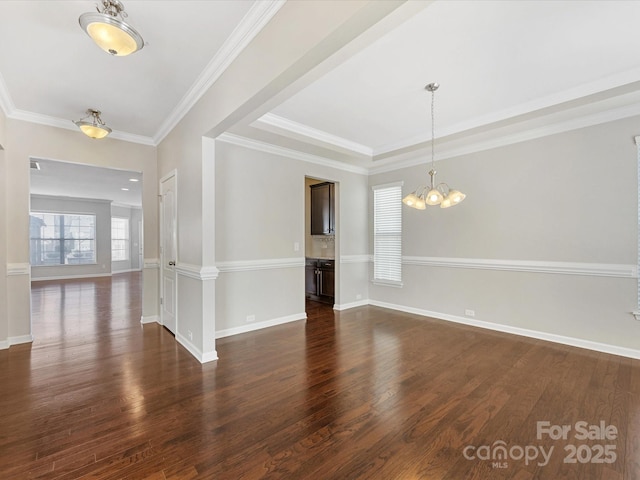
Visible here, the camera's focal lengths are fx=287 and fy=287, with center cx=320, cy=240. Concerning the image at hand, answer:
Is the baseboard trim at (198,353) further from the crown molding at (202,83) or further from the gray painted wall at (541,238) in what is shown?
the gray painted wall at (541,238)

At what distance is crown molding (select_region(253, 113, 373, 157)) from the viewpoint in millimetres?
3684

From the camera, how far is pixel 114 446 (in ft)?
6.19

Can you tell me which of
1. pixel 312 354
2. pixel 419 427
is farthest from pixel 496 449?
pixel 312 354

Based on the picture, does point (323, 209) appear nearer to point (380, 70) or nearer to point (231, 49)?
point (380, 70)

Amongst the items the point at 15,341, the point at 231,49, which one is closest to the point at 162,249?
the point at 15,341

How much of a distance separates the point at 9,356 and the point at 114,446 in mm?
2682

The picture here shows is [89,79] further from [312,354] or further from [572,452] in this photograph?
[572,452]

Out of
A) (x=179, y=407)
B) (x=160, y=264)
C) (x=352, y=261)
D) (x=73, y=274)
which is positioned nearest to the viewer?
(x=179, y=407)

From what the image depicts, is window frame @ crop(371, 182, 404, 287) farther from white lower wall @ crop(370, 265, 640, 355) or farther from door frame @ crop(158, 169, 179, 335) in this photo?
door frame @ crop(158, 169, 179, 335)

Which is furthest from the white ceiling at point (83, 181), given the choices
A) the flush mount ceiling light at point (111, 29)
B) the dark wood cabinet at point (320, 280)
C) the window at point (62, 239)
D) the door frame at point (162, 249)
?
the flush mount ceiling light at point (111, 29)

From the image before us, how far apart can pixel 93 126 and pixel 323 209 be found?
3.88 meters

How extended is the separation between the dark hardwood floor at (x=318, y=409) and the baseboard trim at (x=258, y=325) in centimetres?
17

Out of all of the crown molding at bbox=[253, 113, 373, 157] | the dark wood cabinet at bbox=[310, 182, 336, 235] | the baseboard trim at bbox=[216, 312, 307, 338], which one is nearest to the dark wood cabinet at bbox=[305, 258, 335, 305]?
the dark wood cabinet at bbox=[310, 182, 336, 235]

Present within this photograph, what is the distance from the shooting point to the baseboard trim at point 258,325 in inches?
158
